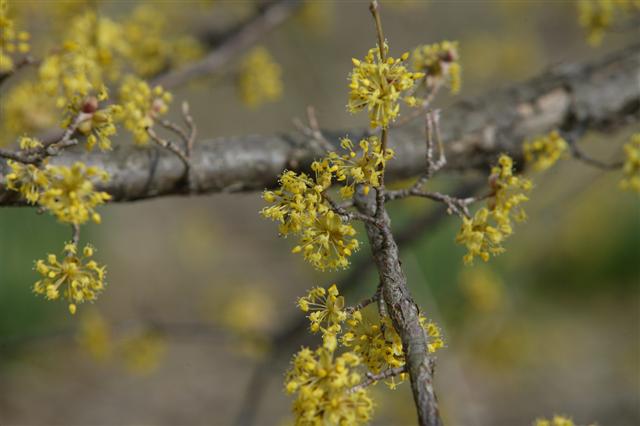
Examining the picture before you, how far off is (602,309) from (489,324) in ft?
5.94

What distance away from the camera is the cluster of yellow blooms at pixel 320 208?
1.09m

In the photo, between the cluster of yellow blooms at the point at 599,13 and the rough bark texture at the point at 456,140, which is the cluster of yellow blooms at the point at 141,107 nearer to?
the rough bark texture at the point at 456,140

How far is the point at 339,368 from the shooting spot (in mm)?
972

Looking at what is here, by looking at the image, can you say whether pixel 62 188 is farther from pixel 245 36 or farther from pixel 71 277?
pixel 245 36

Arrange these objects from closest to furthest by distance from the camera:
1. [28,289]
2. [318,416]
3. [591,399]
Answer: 1. [318,416]
2. [28,289]
3. [591,399]

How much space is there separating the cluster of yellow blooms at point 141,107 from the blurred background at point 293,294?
0.99 m

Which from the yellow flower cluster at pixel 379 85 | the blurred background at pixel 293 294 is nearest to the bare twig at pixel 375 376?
the yellow flower cluster at pixel 379 85

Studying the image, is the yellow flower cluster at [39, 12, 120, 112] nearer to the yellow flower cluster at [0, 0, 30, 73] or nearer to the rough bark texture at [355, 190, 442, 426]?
the yellow flower cluster at [0, 0, 30, 73]

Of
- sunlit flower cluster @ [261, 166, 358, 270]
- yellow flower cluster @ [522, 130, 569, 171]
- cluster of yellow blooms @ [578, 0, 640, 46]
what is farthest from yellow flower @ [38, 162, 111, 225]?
cluster of yellow blooms @ [578, 0, 640, 46]

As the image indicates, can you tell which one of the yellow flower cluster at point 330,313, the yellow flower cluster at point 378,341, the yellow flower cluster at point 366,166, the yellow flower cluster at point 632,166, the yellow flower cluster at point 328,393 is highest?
the yellow flower cluster at point 632,166

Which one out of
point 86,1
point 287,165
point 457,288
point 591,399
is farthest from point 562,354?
point 86,1

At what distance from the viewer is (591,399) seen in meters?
4.46

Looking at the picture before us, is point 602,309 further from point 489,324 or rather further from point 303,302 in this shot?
point 303,302

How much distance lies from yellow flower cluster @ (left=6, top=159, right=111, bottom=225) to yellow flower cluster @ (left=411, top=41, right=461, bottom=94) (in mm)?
912
